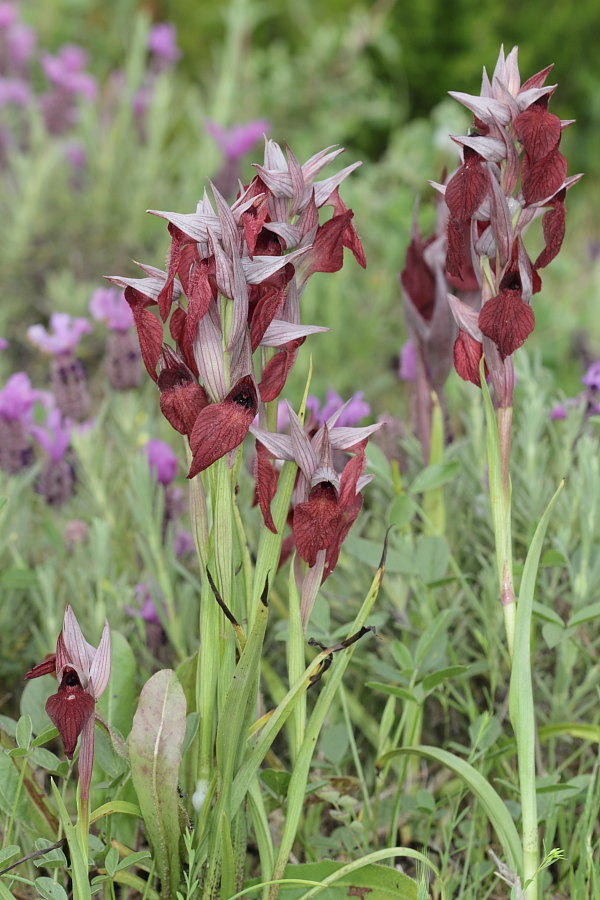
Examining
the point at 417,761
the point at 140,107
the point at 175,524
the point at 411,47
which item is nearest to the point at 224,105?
the point at 140,107

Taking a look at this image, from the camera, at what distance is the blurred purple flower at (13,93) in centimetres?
306

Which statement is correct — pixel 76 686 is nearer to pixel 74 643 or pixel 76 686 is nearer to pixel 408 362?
pixel 74 643

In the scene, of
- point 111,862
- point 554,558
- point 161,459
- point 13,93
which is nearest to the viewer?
point 111,862

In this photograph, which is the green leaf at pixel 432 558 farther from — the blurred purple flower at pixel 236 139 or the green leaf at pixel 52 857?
the blurred purple flower at pixel 236 139

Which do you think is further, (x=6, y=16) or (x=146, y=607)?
(x=6, y=16)

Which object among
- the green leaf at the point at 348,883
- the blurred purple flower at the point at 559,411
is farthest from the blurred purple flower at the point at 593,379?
the green leaf at the point at 348,883

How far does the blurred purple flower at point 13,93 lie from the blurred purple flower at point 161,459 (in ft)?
6.80

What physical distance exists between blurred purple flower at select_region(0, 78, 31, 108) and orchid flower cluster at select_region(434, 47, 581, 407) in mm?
2564

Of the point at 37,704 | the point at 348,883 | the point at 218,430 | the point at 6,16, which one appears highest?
the point at 6,16

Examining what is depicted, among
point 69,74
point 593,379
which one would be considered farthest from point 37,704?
point 69,74

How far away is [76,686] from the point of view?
30.8 inches

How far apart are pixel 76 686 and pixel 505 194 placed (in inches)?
21.2

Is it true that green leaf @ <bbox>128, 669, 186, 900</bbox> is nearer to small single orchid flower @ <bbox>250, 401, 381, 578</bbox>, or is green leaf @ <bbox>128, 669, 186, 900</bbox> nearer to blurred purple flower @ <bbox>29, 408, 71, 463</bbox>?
small single orchid flower @ <bbox>250, 401, 381, 578</bbox>

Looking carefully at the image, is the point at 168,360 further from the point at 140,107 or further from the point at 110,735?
the point at 140,107
